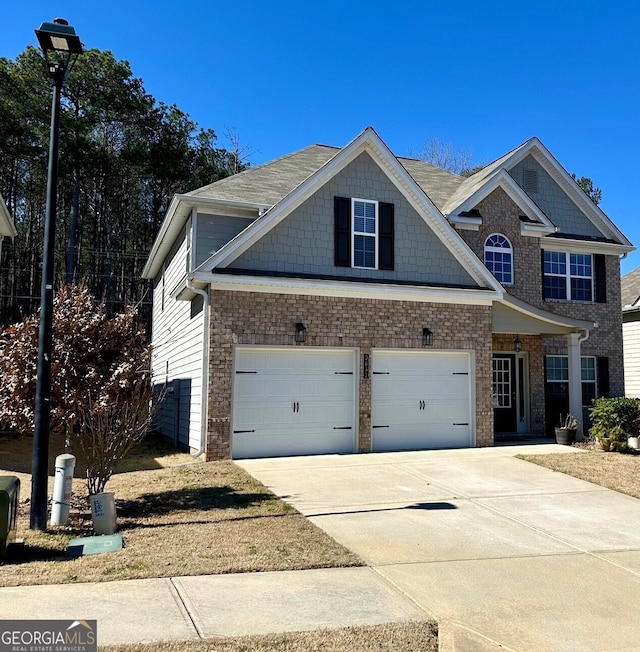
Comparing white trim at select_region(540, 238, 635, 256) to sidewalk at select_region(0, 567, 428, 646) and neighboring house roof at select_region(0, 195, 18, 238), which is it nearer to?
neighboring house roof at select_region(0, 195, 18, 238)

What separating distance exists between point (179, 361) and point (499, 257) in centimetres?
933

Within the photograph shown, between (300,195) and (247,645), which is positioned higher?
(300,195)

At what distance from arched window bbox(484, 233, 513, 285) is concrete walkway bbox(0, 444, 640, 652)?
880 centimetres

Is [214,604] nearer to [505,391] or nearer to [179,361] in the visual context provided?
[179,361]

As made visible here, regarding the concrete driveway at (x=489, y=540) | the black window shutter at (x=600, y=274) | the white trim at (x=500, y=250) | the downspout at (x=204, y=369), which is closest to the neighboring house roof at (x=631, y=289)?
the black window shutter at (x=600, y=274)

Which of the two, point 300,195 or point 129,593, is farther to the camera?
point 300,195

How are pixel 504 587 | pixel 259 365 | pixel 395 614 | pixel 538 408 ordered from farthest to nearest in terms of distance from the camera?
pixel 538 408
pixel 259 365
pixel 504 587
pixel 395 614

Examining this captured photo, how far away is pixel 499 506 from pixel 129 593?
18.3 ft

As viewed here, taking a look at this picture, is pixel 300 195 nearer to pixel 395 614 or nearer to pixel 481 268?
pixel 481 268

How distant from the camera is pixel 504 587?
5.40 metres

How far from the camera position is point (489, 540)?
6977mm

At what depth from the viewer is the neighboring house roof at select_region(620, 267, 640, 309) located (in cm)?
2150

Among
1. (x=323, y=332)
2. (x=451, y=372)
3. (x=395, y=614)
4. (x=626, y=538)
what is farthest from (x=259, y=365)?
(x=395, y=614)

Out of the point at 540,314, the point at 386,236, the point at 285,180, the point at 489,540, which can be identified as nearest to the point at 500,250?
the point at 540,314
